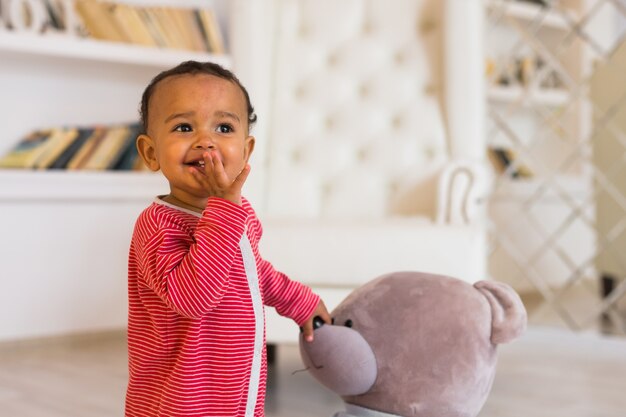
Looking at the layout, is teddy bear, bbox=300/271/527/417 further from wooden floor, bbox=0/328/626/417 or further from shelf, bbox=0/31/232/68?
shelf, bbox=0/31/232/68

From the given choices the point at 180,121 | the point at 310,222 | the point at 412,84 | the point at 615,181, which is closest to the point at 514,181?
the point at 615,181

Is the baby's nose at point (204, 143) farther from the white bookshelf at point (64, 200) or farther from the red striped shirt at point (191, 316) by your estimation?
the white bookshelf at point (64, 200)

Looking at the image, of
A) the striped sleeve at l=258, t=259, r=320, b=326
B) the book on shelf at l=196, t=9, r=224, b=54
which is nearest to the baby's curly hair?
the striped sleeve at l=258, t=259, r=320, b=326

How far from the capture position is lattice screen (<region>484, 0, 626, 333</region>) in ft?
10.5

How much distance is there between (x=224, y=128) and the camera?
1.16 metres

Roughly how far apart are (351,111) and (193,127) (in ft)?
5.04

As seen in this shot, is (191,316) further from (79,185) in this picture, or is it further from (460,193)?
(79,185)

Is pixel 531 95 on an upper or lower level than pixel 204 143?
lower

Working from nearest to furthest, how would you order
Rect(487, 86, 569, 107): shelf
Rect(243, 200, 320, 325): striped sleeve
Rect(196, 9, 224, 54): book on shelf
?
Rect(243, 200, 320, 325): striped sleeve, Rect(196, 9, 224, 54): book on shelf, Rect(487, 86, 569, 107): shelf

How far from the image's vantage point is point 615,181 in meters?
3.29

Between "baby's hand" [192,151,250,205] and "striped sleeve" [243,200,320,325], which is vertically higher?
"baby's hand" [192,151,250,205]

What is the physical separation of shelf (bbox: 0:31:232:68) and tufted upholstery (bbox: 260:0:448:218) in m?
0.51


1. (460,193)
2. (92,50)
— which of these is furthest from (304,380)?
(92,50)

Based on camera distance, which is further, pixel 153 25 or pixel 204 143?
pixel 153 25
